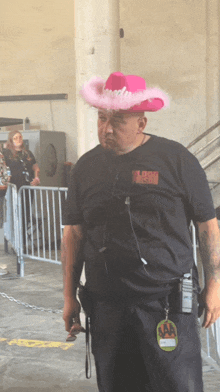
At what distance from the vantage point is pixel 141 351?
1.85 meters

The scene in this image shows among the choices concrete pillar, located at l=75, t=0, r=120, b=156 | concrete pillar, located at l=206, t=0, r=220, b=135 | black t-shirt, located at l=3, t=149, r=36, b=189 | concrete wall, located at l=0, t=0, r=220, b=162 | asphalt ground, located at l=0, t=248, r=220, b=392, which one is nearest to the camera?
asphalt ground, located at l=0, t=248, r=220, b=392

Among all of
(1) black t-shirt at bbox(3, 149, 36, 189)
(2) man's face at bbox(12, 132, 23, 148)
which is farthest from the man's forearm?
(2) man's face at bbox(12, 132, 23, 148)

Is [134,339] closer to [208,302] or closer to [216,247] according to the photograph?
[208,302]

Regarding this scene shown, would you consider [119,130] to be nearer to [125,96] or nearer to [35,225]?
[125,96]

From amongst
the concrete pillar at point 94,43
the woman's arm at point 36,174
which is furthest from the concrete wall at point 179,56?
the concrete pillar at point 94,43

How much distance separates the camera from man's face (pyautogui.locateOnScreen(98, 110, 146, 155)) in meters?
1.90

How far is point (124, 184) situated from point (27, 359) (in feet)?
7.86

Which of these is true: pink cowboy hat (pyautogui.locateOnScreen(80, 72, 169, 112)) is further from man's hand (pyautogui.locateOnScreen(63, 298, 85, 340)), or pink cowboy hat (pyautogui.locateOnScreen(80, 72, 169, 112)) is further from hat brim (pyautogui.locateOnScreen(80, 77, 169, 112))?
man's hand (pyautogui.locateOnScreen(63, 298, 85, 340))

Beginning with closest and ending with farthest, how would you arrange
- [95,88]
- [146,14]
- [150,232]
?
[150,232]
[95,88]
[146,14]

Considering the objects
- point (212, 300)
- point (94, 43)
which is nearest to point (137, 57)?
point (94, 43)

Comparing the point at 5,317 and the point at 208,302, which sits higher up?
the point at 208,302

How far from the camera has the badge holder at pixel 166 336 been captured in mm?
1820

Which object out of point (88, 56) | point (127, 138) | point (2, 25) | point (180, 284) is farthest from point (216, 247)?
point (2, 25)

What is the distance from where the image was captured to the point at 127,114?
1900 mm
